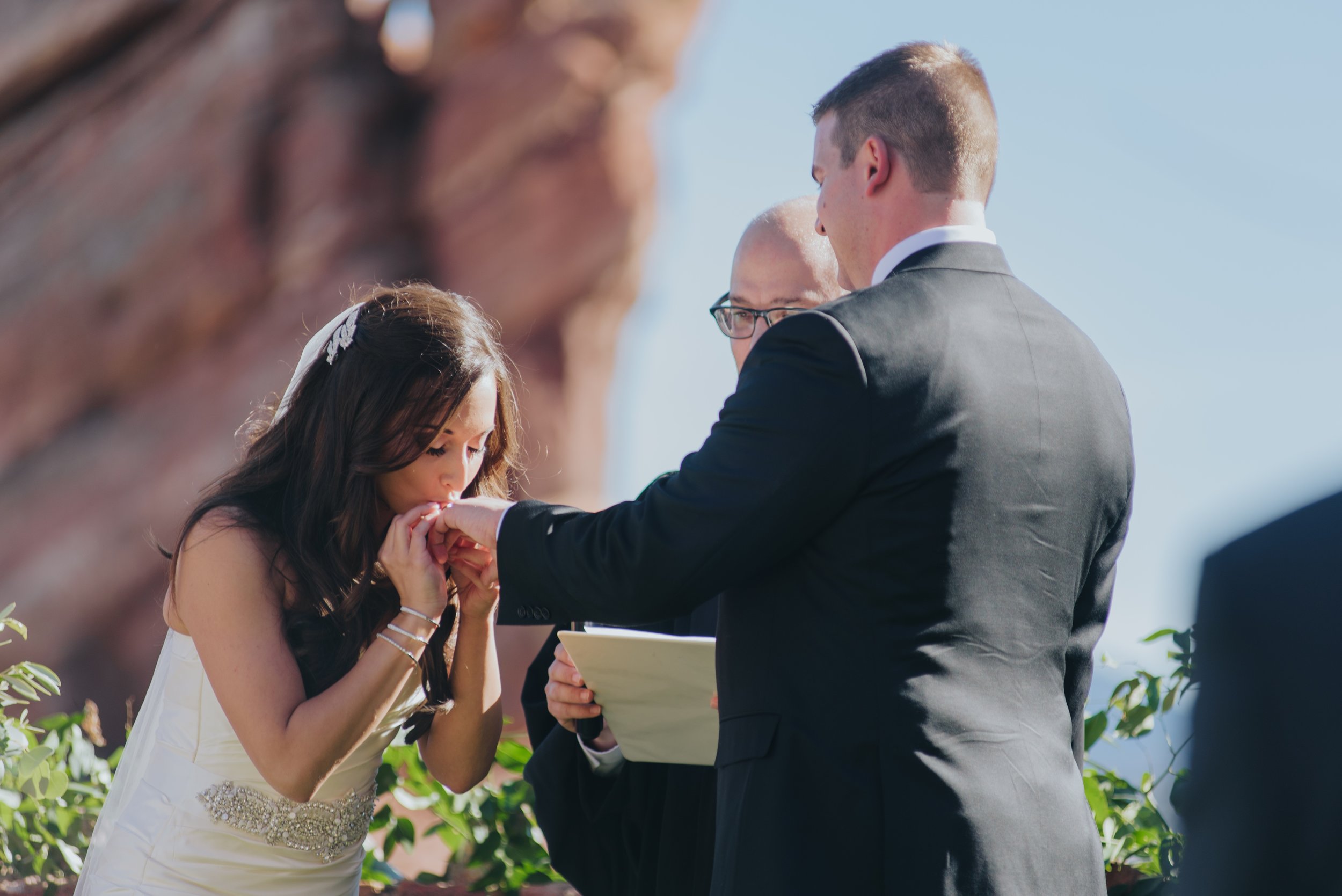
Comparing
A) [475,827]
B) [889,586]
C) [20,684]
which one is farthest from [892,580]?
[475,827]

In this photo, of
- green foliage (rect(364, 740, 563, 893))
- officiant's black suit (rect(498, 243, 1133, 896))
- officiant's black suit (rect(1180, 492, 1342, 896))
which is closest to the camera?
officiant's black suit (rect(1180, 492, 1342, 896))

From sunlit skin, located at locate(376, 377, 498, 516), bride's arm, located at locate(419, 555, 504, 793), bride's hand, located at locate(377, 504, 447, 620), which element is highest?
sunlit skin, located at locate(376, 377, 498, 516)

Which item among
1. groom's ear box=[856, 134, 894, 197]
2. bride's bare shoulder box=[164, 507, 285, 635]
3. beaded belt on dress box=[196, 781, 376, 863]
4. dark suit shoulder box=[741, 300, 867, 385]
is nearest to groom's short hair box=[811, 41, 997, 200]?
groom's ear box=[856, 134, 894, 197]

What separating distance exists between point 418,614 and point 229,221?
8484 mm

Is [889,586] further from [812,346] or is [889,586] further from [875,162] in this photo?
[875,162]

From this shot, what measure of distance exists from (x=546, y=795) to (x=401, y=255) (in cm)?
829

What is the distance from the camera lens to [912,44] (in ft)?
7.29

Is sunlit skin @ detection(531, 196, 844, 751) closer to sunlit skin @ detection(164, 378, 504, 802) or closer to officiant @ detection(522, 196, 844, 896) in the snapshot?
officiant @ detection(522, 196, 844, 896)

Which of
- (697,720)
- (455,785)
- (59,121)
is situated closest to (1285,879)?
(697,720)

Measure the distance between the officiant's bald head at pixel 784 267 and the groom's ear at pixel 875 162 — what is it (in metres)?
1.00

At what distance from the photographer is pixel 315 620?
2.40 meters

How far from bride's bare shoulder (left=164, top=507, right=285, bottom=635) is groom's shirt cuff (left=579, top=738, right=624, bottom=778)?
2.66ft

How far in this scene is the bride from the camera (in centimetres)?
228

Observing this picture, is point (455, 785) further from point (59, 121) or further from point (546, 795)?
point (59, 121)
